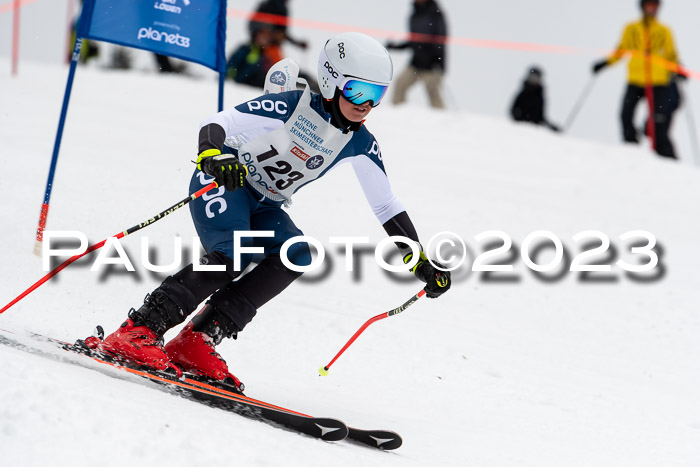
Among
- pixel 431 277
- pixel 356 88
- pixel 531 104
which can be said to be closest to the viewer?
pixel 356 88

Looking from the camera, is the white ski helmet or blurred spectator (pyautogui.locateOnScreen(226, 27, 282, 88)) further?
blurred spectator (pyautogui.locateOnScreen(226, 27, 282, 88))

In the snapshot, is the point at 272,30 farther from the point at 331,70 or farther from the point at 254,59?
the point at 331,70

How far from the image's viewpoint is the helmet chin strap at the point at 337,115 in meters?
3.71

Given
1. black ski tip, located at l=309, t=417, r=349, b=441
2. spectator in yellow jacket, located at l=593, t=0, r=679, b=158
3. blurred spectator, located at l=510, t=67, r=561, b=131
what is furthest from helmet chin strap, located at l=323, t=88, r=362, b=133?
blurred spectator, located at l=510, t=67, r=561, b=131

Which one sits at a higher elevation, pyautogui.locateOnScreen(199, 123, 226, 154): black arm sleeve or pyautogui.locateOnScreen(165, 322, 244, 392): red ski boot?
pyautogui.locateOnScreen(199, 123, 226, 154): black arm sleeve

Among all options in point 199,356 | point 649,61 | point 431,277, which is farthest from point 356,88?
point 649,61

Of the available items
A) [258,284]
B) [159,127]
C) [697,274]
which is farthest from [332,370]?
[159,127]

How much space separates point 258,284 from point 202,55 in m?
2.23

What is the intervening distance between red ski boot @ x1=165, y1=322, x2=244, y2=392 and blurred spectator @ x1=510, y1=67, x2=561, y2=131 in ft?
34.2

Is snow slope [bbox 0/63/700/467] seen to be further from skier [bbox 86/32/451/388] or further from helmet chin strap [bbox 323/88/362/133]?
helmet chin strap [bbox 323/88/362/133]

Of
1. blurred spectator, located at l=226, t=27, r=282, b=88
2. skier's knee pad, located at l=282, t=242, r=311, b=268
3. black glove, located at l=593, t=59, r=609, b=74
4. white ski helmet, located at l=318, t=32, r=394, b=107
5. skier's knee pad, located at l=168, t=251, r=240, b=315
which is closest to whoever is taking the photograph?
skier's knee pad, located at l=168, t=251, r=240, b=315

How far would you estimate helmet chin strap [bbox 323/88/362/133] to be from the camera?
3.71 meters

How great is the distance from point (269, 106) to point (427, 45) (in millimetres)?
9172

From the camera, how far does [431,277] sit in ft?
13.0
